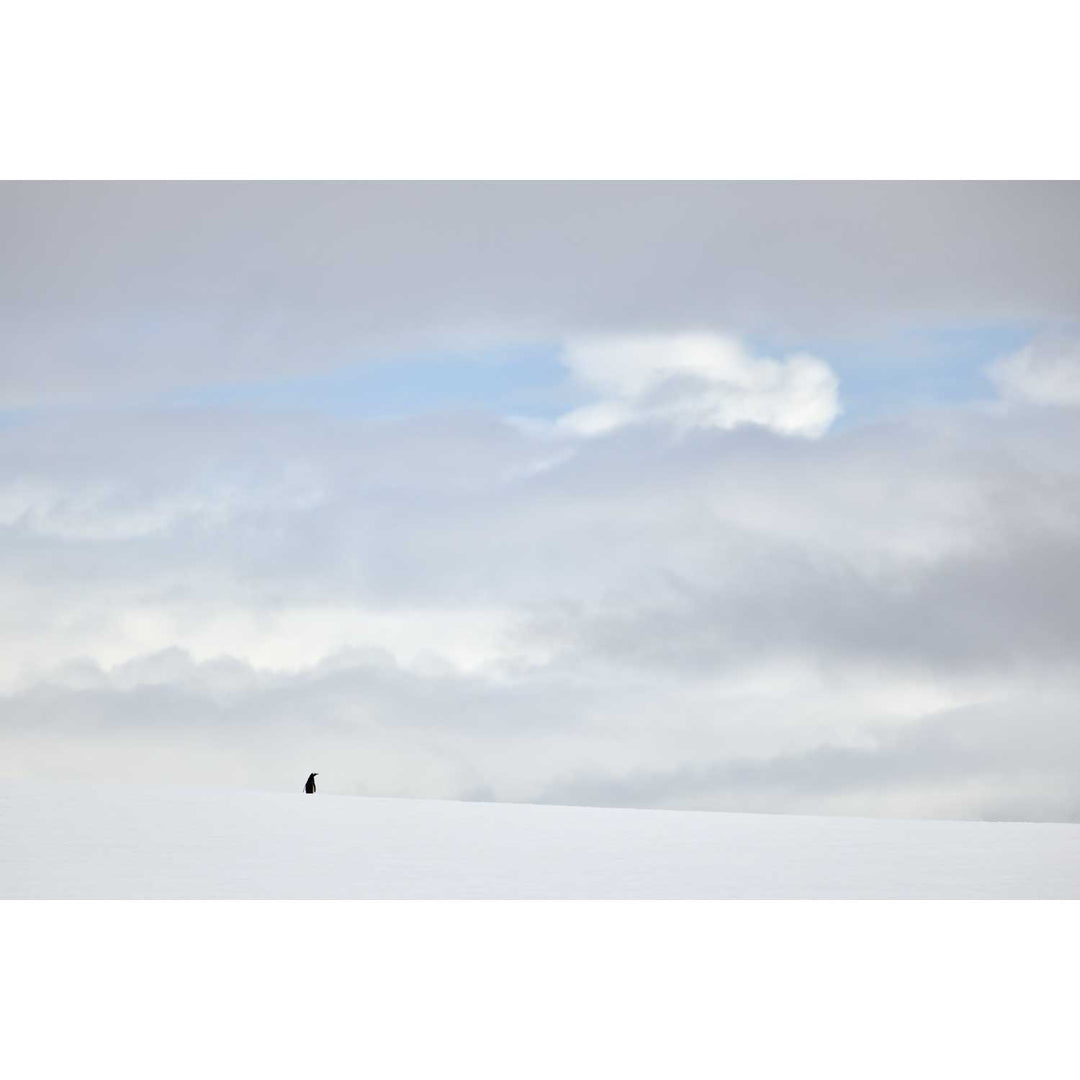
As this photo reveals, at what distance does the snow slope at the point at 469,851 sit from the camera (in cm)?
639

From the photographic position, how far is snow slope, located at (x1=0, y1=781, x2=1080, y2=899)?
6387 mm

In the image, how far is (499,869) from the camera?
675 cm

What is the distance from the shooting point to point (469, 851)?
7.10m

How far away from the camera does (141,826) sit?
7215 millimetres

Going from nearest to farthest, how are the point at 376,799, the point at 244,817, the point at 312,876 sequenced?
the point at 312,876 → the point at 244,817 → the point at 376,799

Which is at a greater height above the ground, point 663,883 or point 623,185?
point 623,185
